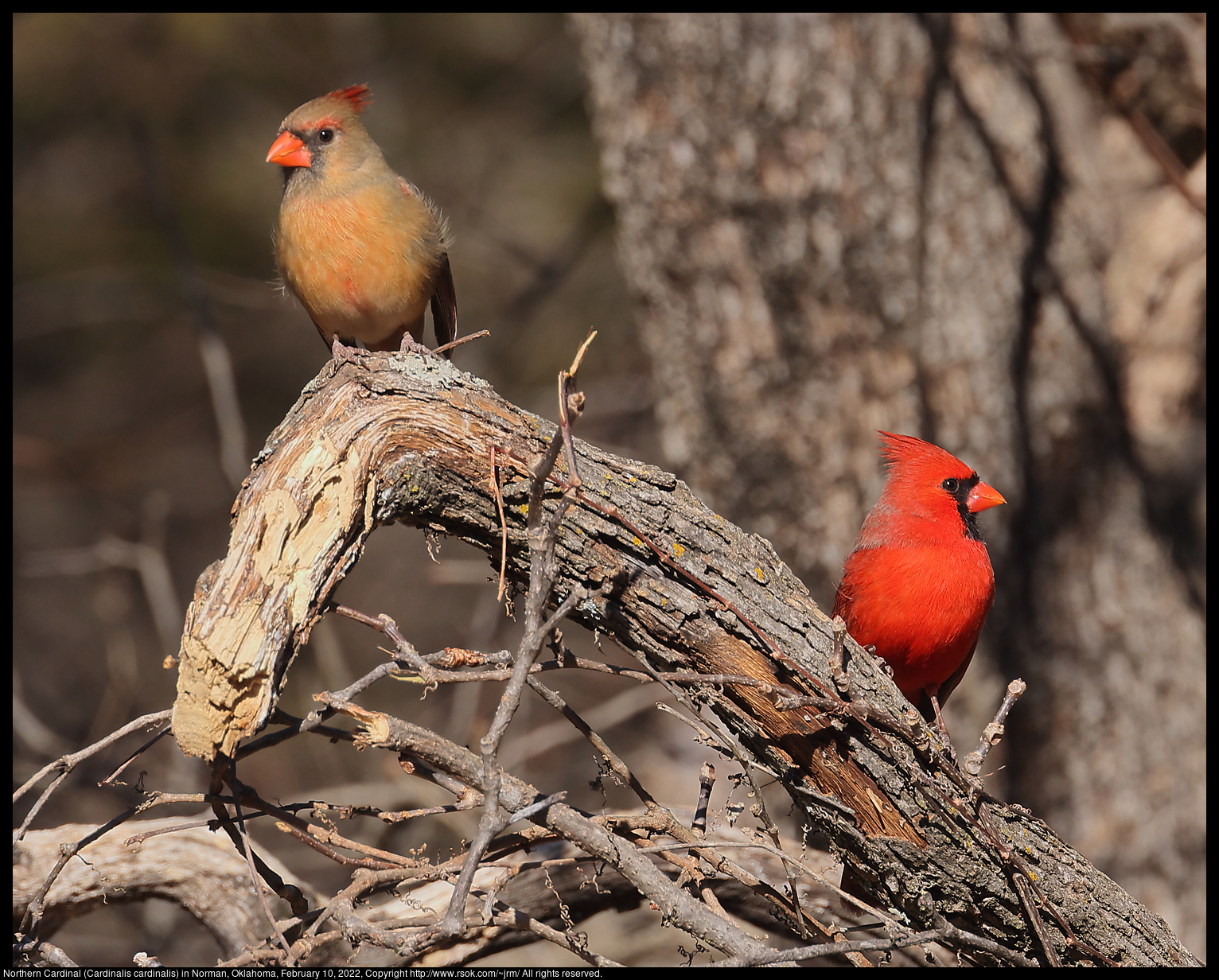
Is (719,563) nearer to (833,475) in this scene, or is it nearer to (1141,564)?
(833,475)

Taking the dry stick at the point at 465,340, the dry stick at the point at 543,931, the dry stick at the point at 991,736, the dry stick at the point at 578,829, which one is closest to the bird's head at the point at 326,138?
the dry stick at the point at 465,340

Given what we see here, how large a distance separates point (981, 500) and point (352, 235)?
2.18 m

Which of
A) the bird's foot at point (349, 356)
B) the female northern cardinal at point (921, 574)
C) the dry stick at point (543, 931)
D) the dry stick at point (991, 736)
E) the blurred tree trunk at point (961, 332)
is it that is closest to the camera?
the dry stick at point (543, 931)

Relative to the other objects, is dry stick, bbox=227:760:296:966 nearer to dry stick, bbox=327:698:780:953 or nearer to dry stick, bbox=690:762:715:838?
dry stick, bbox=327:698:780:953

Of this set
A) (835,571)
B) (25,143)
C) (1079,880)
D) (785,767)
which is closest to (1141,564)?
(835,571)

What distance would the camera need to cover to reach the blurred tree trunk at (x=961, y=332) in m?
4.34

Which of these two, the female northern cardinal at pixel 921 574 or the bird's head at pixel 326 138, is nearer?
the female northern cardinal at pixel 921 574

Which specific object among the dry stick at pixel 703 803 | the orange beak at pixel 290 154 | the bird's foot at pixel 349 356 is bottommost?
the dry stick at pixel 703 803

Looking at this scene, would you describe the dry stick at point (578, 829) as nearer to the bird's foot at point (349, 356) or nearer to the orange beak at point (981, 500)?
the bird's foot at point (349, 356)

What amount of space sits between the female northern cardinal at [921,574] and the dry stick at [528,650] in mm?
1559

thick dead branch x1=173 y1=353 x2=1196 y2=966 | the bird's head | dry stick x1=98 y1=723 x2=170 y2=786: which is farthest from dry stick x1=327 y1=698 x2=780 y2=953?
the bird's head

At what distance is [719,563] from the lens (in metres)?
2.20

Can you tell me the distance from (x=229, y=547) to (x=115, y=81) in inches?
271

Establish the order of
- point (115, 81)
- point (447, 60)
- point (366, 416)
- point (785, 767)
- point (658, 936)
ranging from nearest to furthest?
point (366, 416) → point (785, 767) → point (658, 936) → point (115, 81) → point (447, 60)
